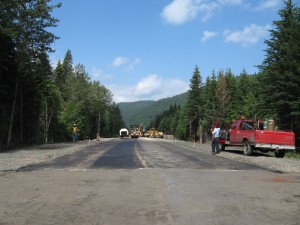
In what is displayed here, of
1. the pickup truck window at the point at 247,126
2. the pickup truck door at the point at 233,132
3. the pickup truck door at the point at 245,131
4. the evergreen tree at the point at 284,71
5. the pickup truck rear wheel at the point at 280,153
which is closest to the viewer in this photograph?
the pickup truck door at the point at 245,131

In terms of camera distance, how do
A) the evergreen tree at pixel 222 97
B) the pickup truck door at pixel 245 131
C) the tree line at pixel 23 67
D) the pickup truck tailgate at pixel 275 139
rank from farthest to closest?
1. the evergreen tree at pixel 222 97
2. the tree line at pixel 23 67
3. the pickup truck door at pixel 245 131
4. the pickup truck tailgate at pixel 275 139

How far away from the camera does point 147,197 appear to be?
31.9ft

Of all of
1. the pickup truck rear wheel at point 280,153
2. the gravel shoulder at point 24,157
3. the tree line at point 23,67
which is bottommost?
the gravel shoulder at point 24,157

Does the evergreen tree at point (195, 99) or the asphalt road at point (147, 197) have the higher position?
the evergreen tree at point (195, 99)

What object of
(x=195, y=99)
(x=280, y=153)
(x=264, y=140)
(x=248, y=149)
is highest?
(x=195, y=99)

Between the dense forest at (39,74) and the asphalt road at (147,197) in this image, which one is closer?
the asphalt road at (147,197)

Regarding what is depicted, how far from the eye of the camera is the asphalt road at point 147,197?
7602 mm

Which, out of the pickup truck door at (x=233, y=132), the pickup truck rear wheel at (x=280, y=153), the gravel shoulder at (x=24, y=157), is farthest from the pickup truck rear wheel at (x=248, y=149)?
the gravel shoulder at (x=24, y=157)

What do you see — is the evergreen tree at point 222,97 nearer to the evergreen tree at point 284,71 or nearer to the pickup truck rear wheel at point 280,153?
the evergreen tree at point 284,71

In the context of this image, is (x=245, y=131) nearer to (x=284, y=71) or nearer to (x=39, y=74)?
(x=284, y=71)

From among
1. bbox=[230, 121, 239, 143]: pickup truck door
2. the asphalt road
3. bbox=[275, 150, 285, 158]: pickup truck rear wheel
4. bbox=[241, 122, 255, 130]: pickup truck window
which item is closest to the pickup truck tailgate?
bbox=[275, 150, 285, 158]: pickup truck rear wheel

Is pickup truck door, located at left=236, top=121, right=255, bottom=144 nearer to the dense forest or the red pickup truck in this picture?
the red pickup truck

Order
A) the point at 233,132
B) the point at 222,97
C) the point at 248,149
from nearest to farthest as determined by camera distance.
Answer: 1. the point at 248,149
2. the point at 233,132
3. the point at 222,97

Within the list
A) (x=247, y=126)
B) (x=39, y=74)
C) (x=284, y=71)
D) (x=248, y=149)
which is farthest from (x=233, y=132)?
(x=39, y=74)
